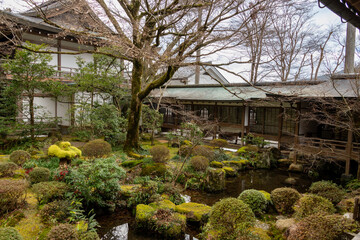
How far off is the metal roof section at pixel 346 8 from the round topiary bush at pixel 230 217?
3.66 m

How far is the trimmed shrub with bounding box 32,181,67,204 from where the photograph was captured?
5781 millimetres

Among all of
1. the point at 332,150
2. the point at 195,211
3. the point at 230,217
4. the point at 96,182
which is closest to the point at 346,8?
the point at 230,217

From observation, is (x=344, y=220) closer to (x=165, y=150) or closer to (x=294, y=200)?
(x=294, y=200)

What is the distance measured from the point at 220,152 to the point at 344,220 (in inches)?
317

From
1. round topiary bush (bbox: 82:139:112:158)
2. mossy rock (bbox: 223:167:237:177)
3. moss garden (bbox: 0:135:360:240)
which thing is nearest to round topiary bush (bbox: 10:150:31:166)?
moss garden (bbox: 0:135:360:240)

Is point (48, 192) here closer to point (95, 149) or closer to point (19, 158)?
point (19, 158)

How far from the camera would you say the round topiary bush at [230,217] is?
15.1 feet

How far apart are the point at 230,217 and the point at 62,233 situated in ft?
10.3

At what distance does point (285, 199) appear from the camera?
6.40m

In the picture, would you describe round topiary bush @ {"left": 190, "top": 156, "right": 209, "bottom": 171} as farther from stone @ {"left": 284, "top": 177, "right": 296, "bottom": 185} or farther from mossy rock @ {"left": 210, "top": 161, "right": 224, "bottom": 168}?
stone @ {"left": 284, "top": 177, "right": 296, "bottom": 185}

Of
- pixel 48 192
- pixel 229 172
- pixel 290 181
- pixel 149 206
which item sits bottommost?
pixel 290 181

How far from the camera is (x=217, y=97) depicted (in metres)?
15.6

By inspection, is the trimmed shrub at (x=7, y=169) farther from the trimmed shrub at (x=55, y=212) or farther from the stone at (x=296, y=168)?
the stone at (x=296, y=168)

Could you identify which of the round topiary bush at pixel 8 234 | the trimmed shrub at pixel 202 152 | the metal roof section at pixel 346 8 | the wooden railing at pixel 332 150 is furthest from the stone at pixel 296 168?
the round topiary bush at pixel 8 234
